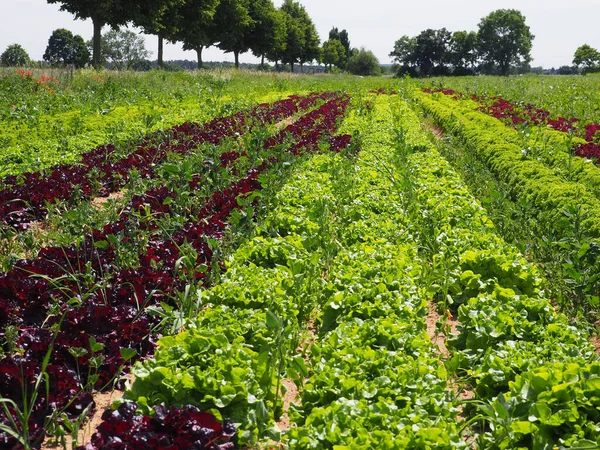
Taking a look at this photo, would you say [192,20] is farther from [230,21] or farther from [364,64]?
[364,64]

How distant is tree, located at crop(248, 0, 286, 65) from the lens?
175ft

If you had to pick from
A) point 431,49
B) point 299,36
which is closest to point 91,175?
point 299,36

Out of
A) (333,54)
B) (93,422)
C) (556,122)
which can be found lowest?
(93,422)

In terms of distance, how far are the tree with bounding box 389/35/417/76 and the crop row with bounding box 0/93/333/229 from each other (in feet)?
212

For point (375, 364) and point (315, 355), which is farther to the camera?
point (315, 355)

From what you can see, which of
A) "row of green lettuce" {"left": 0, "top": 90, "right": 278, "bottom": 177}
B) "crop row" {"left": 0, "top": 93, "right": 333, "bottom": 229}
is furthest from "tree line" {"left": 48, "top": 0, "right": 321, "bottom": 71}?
"crop row" {"left": 0, "top": 93, "right": 333, "bottom": 229}

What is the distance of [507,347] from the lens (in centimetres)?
350

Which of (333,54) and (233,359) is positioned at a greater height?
(333,54)

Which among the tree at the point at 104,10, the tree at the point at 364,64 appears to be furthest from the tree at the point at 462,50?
the tree at the point at 104,10

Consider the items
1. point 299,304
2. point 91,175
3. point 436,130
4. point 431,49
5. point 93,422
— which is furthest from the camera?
point 431,49

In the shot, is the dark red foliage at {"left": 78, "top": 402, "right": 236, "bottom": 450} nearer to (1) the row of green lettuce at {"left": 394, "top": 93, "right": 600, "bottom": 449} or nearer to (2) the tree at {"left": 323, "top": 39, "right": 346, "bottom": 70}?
(1) the row of green lettuce at {"left": 394, "top": 93, "right": 600, "bottom": 449}

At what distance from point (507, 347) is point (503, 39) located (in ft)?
330

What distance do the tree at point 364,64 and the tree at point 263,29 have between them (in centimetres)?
3806

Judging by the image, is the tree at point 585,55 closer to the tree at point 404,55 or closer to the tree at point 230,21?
the tree at point 404,55
